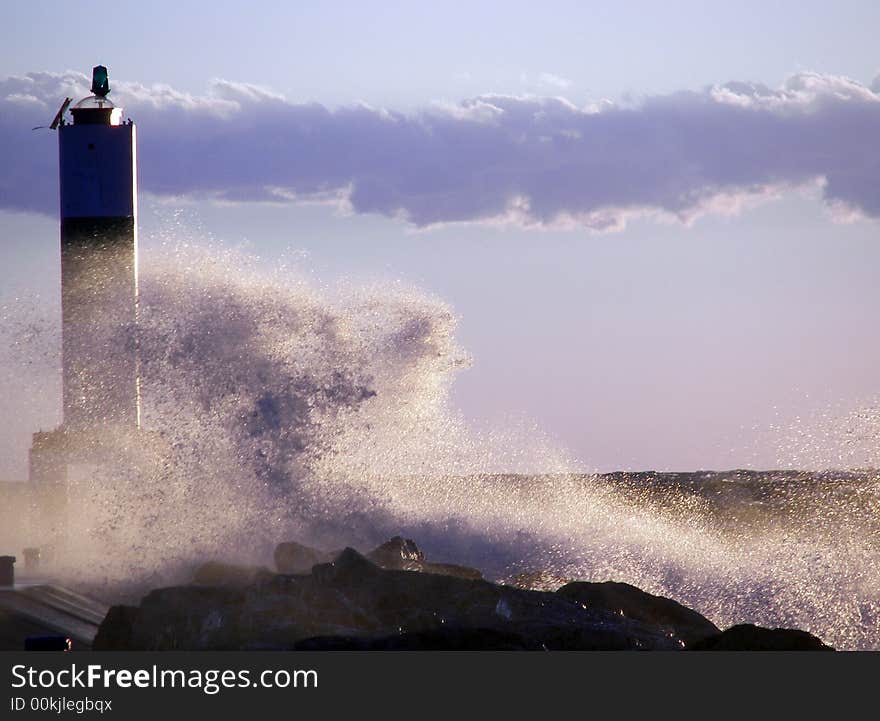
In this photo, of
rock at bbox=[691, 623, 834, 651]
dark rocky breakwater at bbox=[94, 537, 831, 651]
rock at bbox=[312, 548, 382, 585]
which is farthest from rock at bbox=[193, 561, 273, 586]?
rock at bbox=[691, 623, 834, 651]

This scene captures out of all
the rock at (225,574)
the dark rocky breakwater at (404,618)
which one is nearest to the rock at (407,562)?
the rock at (225,574)

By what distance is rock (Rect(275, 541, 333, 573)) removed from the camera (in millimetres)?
18203

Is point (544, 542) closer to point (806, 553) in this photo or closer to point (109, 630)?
point (806, 553)

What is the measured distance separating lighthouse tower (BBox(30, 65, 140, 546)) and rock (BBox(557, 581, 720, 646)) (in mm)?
12961

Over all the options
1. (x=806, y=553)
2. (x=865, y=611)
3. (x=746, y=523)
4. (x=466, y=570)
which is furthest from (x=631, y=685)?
(x=746, y=523)

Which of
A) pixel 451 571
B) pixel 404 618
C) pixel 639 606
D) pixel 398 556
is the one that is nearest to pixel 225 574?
pixel 398 556

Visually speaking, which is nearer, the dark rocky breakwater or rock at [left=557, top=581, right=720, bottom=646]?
the dark rocky breakwater

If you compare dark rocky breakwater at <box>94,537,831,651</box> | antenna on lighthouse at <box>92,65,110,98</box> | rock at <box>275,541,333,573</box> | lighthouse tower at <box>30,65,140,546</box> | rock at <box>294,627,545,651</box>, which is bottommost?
rock at <box>294,627,545,651</box>

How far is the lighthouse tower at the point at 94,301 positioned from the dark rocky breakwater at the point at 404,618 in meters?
12.4

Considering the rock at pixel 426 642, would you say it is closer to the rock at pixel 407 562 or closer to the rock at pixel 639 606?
the rock at pixel 639 606

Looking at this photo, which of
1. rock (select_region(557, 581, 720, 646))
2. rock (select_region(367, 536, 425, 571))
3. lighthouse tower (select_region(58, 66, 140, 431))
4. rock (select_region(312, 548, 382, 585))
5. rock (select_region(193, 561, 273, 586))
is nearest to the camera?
rock (select_region(312, 548, 382, 585))

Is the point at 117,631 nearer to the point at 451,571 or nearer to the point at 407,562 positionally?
the point at 451,571

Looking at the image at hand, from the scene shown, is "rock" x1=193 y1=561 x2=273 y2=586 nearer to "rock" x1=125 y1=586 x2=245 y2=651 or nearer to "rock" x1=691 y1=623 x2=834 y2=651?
"rock" x1=125 y1=586 x2=245 y2=651

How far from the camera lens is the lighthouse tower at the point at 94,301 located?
26266mm
